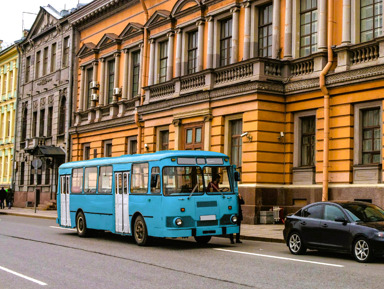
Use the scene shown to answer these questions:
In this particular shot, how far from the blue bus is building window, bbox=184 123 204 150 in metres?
8.69

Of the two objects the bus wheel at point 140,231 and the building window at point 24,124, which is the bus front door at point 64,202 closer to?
the bus wheel at point 140,231

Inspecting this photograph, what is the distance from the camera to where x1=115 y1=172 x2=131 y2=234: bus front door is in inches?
780

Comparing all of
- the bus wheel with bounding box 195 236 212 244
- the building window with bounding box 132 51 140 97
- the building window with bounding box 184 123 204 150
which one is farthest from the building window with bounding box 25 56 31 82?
the bus wheel with bounding box 195 236 212 244

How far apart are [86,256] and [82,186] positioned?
302 inches

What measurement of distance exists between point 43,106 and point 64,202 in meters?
26.5

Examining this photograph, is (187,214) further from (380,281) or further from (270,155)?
(270,155)

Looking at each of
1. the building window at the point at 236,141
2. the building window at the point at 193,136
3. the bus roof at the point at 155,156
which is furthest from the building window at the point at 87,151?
the bus roof at the point at 155,156

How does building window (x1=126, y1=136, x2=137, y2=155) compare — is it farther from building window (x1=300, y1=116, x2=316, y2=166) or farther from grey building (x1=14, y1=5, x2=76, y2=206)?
building window (x1=300, y1=116, x2=316, y2=166)

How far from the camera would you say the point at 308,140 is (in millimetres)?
25812

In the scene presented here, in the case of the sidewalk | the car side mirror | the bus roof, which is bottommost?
the sidewalk

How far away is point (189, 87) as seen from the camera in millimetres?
30297

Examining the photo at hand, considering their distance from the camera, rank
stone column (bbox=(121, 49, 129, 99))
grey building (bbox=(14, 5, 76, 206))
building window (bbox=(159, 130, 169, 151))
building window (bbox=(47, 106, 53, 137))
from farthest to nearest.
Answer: building window (bbox=(47, 106, 53, 137)), grey building (bbox=(14, 5, 76, 206)), stone column (bbox=(121, 49, 129, 99)), building window (bbox=(159, 130, 169, 151))

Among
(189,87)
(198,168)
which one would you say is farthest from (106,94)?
(198,168)

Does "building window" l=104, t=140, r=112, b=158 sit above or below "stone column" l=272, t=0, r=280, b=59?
below
